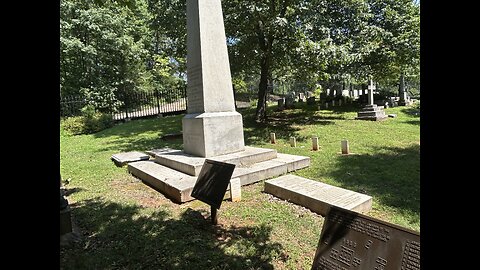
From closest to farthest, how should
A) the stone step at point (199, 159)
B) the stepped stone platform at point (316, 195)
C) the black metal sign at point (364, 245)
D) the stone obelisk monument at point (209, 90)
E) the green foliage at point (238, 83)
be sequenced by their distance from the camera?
the black metal sign at point (364, 245), the stepped stone platform at point (316, 195), the stone step at point (199, 159), the stone obelisk monument at point (209, 90), the green foliage at point (238, 83)

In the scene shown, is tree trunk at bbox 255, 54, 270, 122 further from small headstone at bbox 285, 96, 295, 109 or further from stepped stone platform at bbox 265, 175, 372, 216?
stepped stone platform at bbox 265, 175, 372, 216

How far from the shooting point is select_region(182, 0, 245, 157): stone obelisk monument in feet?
22.2

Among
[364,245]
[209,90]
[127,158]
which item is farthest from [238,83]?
[364,245]

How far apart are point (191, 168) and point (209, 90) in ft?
6.42

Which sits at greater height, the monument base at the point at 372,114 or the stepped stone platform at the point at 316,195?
the monument base at the point at 372,114

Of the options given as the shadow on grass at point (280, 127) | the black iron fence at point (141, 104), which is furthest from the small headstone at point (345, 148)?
the black iron fence at point (141, 104)

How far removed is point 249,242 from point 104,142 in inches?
426

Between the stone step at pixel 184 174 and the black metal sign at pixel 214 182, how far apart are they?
0.83 meters

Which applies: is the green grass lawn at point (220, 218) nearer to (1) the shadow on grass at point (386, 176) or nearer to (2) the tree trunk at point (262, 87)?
(1) the shadow on grass at point (386, 176)

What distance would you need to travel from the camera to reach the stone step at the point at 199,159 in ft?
20.4

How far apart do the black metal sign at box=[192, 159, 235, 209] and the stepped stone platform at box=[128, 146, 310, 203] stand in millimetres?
831

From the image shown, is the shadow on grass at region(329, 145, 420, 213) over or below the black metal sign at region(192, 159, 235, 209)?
below

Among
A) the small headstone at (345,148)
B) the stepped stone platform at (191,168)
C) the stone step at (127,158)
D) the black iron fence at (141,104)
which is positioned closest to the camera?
the stepped stone platform at (191,168)

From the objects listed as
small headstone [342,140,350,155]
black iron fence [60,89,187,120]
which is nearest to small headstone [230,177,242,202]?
small headstone [342,140,350,155]
